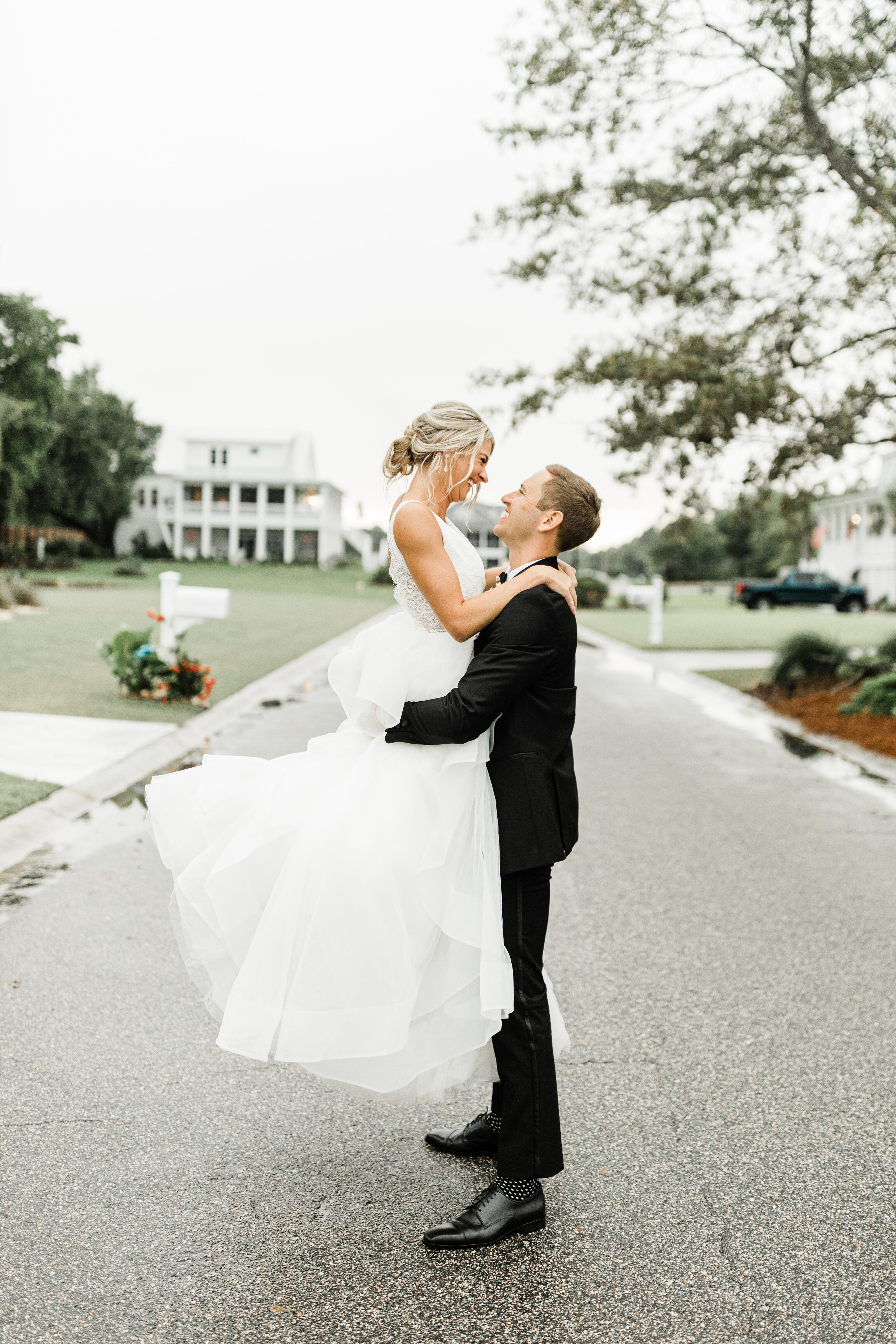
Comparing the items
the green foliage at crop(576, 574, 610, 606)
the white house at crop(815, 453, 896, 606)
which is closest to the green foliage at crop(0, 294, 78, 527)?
the green foliage at crop(576, 574, 610, 606)

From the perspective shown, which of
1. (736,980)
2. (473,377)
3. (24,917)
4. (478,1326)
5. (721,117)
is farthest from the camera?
(473,377)

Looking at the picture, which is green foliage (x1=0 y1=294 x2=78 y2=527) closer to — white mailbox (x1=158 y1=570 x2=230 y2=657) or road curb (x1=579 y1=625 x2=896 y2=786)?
road curb (x1=579 y1=625 x2=896 y2=786)

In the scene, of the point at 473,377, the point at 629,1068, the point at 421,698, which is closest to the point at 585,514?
the point at 421,698

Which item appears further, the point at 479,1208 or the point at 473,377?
the point at 473,377

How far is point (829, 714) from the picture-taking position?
1427 centimetres

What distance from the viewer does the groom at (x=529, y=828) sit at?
113 inches

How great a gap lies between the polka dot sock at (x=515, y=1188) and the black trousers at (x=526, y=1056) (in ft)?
0.06

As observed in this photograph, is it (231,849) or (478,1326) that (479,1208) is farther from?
(231,849)

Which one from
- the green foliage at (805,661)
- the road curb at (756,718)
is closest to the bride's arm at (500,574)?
the road curb at (756,718)

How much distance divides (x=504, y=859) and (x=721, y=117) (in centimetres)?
1199

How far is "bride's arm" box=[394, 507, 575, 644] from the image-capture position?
2.82 metres

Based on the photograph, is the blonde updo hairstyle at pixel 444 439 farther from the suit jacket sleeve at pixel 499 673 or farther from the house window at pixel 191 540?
the house window at pixel 191 540

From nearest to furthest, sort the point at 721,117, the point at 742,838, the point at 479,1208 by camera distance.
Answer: the point at 479,1208
the point at 742,838
the point at 721,117

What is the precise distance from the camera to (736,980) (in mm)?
4859
